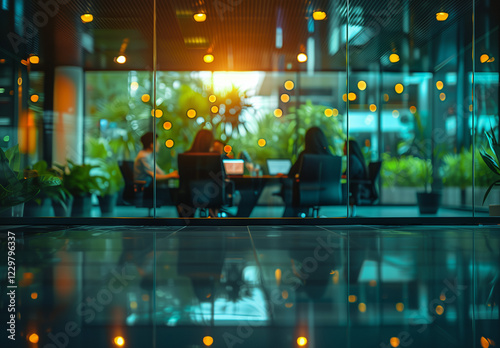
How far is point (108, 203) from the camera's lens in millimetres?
6281

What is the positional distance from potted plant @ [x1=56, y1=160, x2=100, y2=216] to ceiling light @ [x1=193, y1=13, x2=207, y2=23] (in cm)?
246

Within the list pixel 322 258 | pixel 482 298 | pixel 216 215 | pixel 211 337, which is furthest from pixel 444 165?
pixel 211 337

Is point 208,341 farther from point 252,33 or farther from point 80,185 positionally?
point 252,33

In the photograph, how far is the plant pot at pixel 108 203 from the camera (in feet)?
20.4

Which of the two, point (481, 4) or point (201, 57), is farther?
point (201, 57)

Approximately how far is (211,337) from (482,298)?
1.03 metres

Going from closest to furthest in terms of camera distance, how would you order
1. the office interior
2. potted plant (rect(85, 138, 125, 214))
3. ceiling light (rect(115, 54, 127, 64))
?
1. the office interior
2. potted plant (rect(85, 138, 125, 214))
3. ceiling light (rect(115, 54, 127, 64))

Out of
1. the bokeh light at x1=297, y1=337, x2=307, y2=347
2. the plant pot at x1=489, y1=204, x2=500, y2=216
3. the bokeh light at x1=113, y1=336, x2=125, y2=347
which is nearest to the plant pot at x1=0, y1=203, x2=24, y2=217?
the bokeh light at x1=113, y1=336, x2=125, y2=347

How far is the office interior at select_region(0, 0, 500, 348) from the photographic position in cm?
145

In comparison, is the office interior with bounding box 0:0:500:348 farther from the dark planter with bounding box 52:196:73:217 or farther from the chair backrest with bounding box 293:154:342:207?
the chair backrest with bounding box 293:154:342:207

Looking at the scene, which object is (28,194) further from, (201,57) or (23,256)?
(201,57)

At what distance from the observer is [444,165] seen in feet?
26.7

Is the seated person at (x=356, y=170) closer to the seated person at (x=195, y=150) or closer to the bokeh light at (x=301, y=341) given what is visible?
the seated person at (x=195, y=150)

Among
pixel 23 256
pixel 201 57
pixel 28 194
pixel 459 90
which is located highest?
pixel 201 57
